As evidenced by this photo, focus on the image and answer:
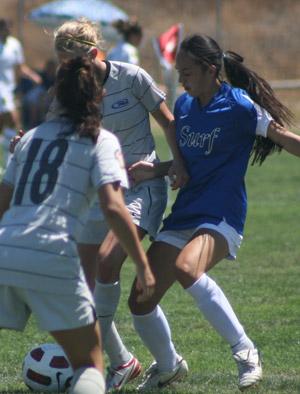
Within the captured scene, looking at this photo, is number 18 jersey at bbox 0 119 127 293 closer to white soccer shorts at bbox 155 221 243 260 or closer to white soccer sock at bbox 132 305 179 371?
white soccer shorts at bbox 155 221 243 260

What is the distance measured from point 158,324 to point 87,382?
144 centimetres

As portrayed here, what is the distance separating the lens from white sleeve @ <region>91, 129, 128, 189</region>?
434 cm

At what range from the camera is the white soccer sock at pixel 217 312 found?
5.52m

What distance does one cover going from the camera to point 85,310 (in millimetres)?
4398

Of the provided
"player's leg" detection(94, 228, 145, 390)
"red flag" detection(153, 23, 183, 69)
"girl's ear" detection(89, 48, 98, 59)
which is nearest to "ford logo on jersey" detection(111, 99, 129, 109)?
"girl's ear" detection(89, 48, 98, 59)

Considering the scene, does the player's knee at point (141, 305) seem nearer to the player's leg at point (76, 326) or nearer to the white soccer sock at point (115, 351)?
the white soccer sock at point (115, 351)

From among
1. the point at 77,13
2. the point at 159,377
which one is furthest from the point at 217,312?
the point at 77,13

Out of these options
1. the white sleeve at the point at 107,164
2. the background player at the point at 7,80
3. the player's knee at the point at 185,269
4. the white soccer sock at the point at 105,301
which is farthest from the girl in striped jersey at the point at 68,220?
the background player at the point at 7,80

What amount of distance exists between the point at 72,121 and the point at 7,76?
11949mm

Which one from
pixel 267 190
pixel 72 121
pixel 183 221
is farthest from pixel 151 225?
pixel 267 190

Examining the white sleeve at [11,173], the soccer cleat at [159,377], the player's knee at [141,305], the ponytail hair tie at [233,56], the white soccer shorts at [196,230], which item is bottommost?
the soccer cleat at [159,377]

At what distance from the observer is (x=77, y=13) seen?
26.0m

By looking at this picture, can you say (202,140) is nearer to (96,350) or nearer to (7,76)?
(96,350)

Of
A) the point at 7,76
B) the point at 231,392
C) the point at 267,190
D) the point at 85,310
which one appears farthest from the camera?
the point at 7,76
